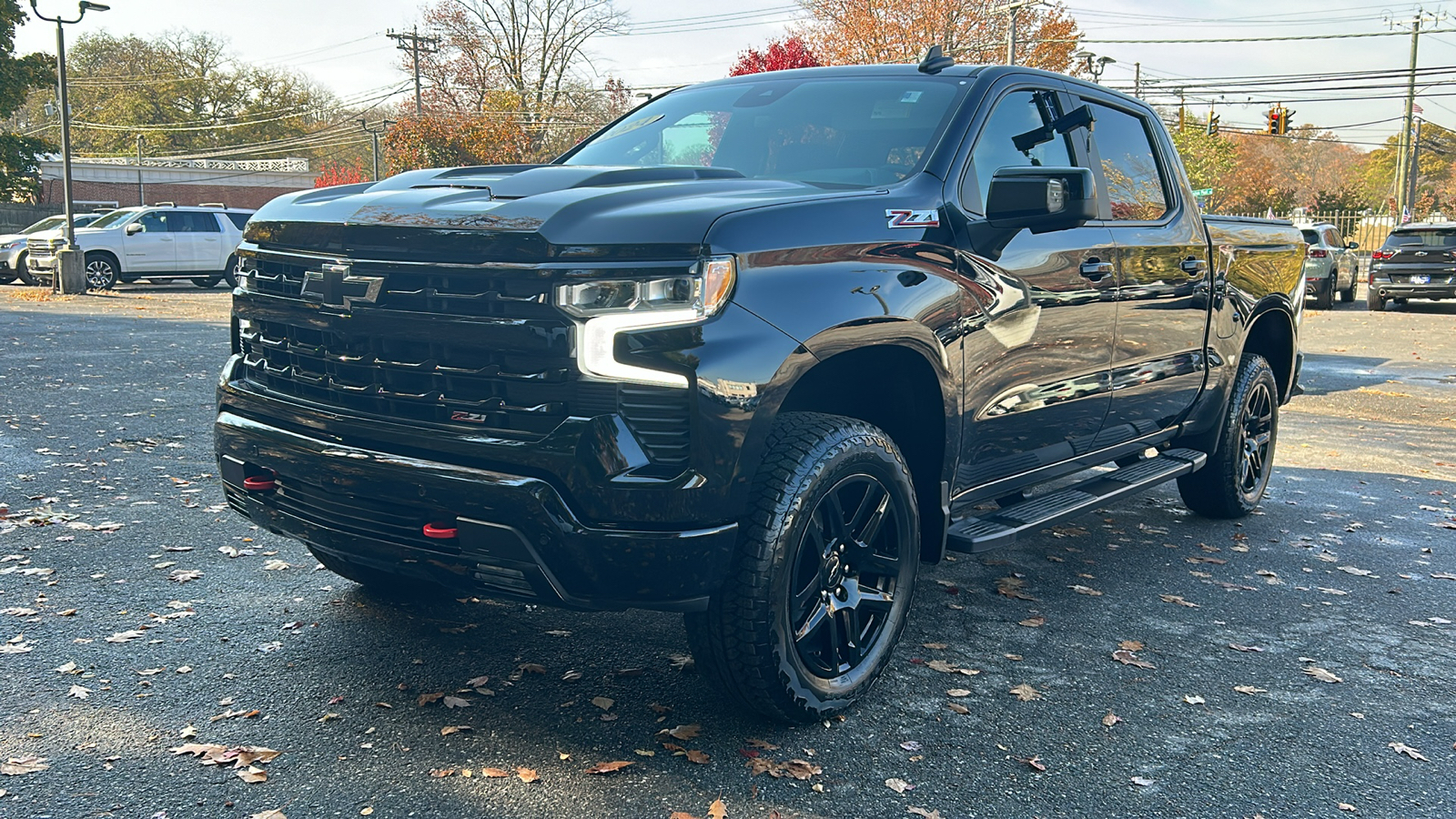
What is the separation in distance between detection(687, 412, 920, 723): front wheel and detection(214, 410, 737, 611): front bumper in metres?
0.14

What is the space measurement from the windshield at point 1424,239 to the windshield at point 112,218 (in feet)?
81.5

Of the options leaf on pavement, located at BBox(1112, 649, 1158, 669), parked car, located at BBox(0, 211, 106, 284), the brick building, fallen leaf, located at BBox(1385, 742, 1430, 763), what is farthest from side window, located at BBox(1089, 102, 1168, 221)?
the brick building

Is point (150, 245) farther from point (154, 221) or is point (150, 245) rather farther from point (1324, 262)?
point (1324, 262)

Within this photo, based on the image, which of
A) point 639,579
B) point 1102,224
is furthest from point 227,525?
point 1102,224

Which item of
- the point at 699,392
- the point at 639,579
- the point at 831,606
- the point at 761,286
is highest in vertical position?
the point at 761,286

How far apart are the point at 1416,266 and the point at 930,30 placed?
21.9m

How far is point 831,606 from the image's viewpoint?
11.6ft

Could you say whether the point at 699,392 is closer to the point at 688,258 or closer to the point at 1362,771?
the point at 688,258

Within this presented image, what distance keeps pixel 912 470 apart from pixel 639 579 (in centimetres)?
134

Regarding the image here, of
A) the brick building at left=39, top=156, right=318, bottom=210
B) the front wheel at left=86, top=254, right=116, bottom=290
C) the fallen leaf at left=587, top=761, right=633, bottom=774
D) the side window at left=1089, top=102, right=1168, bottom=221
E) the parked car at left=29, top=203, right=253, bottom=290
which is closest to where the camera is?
the fallen leaf at left=587, top=761, right=633, bottom=774

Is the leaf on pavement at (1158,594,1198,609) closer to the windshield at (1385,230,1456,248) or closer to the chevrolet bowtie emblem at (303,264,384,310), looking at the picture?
the chevrolet bowtie emblem at (303,264,384,310)

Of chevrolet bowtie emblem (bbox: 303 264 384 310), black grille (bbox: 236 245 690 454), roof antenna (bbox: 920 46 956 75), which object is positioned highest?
roof antenna (bbox: 920 46 956 75)

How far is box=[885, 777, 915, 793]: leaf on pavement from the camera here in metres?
3.12

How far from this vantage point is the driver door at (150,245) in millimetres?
24031
